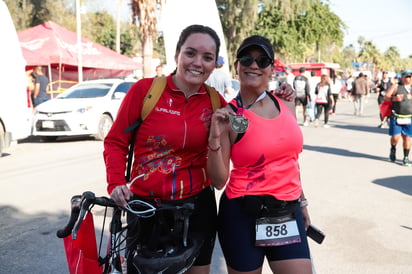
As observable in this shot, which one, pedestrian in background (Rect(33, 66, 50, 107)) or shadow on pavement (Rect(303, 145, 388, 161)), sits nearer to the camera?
shadow on pavement (Rect(303, 145, 388, 161))

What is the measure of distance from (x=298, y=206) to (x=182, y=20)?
867cm

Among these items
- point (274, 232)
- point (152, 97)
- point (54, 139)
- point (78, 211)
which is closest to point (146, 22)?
point (54, 139)

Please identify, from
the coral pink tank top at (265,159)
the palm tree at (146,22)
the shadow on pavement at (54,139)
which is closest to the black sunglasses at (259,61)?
the coral pink tank top at (265,159)

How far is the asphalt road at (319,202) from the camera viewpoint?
167 inches

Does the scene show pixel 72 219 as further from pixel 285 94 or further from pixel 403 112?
pixel 403 112

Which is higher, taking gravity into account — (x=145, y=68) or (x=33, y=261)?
(x=145, y=68)

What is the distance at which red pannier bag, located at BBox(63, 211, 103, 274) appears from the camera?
204cm

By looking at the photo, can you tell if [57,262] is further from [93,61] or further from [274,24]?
[274,24]

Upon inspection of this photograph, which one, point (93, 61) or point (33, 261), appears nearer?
point (33, 261)

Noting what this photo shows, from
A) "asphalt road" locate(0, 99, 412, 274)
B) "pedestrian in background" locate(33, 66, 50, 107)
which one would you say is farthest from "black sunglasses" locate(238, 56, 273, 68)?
"pedestrian in background" locate(33, 66, 50, 107)

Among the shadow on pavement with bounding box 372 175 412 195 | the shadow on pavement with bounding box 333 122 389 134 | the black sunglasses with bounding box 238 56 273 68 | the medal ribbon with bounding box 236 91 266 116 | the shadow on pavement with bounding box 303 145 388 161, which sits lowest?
the shadow on pavement with bounding box 333 122 389 134

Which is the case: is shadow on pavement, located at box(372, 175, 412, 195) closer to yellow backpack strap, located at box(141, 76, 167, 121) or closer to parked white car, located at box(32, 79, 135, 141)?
yellow backpack strap, located at box(141, 76, 167, 121)

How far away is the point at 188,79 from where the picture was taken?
2.41 meters

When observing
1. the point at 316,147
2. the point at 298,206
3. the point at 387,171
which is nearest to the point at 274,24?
the point at 316,147
